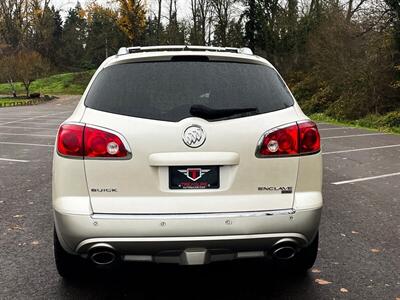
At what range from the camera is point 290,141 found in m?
3.14

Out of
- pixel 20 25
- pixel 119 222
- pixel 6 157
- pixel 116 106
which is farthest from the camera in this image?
pixel 20 25

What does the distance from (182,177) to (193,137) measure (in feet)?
0.84

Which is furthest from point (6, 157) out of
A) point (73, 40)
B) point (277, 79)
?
point (73, 40)

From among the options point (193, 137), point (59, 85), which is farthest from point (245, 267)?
point (59, 85)

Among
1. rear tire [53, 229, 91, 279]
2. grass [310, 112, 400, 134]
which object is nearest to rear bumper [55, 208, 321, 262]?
rear tire [53, 229, 91, 279]

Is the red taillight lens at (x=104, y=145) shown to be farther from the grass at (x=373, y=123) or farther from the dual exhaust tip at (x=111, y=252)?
the grass at (x=373, y=123)

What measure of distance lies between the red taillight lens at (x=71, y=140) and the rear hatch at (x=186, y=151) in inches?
3.5

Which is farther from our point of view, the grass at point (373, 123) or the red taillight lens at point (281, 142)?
the grass at point (373, 123)

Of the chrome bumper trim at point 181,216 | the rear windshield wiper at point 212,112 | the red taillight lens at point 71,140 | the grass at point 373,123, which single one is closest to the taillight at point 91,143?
the red taillight lens at point 71,140

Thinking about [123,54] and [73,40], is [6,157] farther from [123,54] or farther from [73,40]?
[73,40]

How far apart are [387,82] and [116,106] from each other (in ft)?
60.3

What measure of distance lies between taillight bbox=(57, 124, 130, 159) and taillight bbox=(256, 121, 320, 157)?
2.87 feet

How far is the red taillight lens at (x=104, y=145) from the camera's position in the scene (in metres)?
3.00

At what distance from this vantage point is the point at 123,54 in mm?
3645
